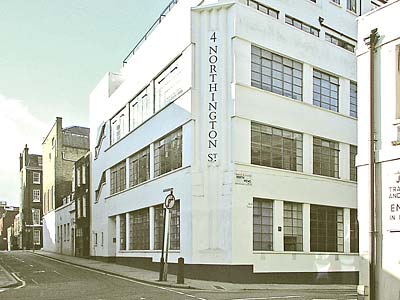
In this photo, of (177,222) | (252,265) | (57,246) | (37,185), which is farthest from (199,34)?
(37,185)

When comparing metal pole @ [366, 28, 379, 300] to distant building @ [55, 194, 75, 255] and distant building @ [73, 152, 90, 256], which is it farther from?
distant building @ [55, 194, 75, 255]

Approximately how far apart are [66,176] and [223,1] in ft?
134

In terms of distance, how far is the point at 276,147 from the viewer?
27.9 metres

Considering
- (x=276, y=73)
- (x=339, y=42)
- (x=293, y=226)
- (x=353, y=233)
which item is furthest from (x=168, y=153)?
(x=339, y=42)

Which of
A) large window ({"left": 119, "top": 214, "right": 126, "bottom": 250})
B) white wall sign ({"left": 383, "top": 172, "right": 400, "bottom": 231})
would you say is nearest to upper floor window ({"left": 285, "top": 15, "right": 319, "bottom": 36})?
large window ({"left": 119, "top": 214, "right": 126, "bottom": 250})

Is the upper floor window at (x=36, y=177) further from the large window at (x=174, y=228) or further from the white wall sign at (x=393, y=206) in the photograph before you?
the white wall sign at (x=393, y=206)

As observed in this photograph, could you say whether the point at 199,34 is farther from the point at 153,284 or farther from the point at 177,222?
the point at 153,284

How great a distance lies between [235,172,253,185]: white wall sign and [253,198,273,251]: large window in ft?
3.10

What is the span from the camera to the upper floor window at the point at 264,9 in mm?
28734

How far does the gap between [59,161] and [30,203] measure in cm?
2507

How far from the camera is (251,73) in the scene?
88.5 ft

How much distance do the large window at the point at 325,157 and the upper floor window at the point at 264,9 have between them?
20.9 ft

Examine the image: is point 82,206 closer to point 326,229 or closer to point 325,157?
point 325,157

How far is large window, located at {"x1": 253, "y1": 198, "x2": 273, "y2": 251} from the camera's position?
26250mm
